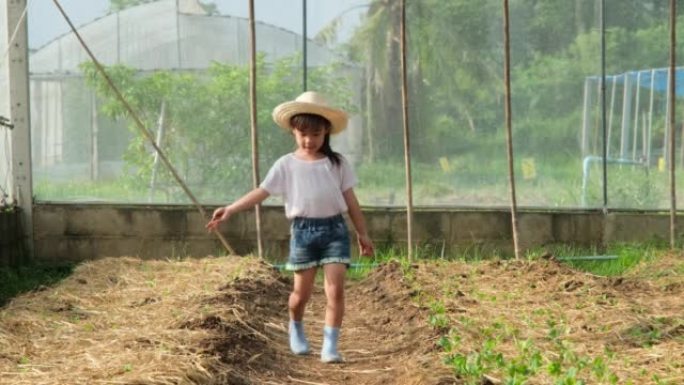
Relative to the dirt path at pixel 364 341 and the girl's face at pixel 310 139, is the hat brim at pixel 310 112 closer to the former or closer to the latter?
the girl's face at pixel 310 139

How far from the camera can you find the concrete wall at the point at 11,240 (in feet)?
34.1

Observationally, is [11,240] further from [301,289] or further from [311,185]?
[311,185]

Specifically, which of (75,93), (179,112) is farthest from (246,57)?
(75,93)

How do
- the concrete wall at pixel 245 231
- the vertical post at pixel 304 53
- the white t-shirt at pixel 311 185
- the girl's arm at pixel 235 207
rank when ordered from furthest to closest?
1. the vertical post at pixel 304 53
2. the concrete wall at pixel 245 231
3. the white t-shirt at pixel 311 185
4. the girl's arm at pixel 235 207

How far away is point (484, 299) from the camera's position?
303 inches

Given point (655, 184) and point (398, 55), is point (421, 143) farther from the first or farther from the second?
point (655, 184)

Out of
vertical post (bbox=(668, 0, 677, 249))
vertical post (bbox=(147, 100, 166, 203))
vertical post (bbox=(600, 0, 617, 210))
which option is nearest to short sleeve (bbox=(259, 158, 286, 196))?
vertical post (bbox=(668, 0, 677, 249))

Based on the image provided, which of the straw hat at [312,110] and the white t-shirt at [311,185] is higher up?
the straw hat at [312,110]

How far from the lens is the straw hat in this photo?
632cm

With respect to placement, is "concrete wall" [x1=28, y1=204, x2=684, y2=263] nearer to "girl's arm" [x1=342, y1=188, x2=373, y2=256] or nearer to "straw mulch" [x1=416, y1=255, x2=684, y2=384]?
"straw mulch" [x1=416, y1=255, x2=684, y2=384]

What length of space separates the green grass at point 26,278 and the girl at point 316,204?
Answer: 2.61 meters

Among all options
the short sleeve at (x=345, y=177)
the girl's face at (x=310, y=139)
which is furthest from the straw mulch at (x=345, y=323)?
the girl's face at (x=310, y=139)

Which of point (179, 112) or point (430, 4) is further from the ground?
point (430, 4)

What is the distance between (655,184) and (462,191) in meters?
1.92
